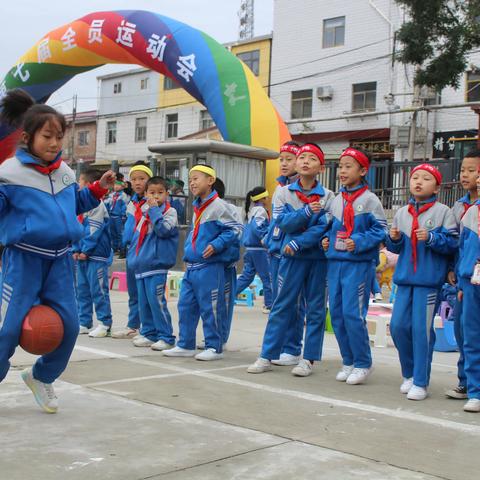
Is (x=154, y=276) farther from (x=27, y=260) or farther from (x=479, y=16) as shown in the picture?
(x=479, y=16)

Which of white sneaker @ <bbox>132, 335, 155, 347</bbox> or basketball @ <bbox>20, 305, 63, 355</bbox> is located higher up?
basketball @ <bbox>20, 305, 63, 355</bbox>

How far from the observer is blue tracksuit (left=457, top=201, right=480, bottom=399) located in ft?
15.4

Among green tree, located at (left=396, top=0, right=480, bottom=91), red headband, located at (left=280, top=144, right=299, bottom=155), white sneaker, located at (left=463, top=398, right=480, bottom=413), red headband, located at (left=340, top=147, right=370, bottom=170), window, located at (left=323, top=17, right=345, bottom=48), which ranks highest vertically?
window, located at (left=323, top=17, right=345, bottom=48)

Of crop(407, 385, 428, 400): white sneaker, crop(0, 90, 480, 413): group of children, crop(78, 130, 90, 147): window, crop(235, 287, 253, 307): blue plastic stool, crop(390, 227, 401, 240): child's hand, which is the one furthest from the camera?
crop(78, 130, 90, 147): window

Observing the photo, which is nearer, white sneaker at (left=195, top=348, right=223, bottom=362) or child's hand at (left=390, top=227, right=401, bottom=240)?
child's hand at (left=390, top=227, right=401, bottom=240)

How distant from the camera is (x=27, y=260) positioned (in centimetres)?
404

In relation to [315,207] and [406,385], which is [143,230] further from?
[406,385]

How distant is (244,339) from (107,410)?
11.8 ft

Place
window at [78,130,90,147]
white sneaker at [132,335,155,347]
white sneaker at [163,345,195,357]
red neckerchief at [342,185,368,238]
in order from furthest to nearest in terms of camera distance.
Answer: window at [78,130,90,147] → white sneaker at [132,335,155,347] → white sneaker at [163,345,195,357] → red neckerchief at [342,185,368,238]

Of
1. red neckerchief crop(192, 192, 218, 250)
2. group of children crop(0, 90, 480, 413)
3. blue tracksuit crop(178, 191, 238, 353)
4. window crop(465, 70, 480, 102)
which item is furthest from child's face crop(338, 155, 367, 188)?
window crop(465, 70, 480, 102)

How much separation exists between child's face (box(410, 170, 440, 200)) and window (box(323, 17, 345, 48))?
86.7 feet

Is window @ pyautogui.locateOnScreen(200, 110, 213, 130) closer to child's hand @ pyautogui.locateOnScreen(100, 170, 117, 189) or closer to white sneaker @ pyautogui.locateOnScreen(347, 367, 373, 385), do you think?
white sneaker @ pyautogui.locateOnScreen(347, 367, 373, 385)

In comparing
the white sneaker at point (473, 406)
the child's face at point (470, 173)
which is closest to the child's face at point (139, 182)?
the child's face at point (470, 173)

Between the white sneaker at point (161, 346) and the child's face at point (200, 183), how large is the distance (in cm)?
146
